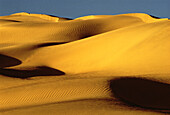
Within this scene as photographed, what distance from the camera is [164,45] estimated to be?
59.0 ft

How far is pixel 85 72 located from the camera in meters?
16.8

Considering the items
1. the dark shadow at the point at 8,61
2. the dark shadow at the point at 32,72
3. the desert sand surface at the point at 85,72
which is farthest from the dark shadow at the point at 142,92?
the dark shadow at the point at 8,61

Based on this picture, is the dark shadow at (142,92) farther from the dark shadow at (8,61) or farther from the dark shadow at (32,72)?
the dark shadow at (8,61)

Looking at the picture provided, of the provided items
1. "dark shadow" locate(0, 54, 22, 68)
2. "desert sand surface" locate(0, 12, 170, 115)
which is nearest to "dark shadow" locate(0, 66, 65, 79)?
"desert sand surface" locate(0, 12, 170, 115)

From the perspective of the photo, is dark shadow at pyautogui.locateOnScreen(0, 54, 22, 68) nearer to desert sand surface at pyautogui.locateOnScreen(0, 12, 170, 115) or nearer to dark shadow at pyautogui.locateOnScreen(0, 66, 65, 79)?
desert sand surface at pyautogui.locateOnScreen(0, 12, 170, 115)

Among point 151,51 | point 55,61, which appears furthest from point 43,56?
point 151,51

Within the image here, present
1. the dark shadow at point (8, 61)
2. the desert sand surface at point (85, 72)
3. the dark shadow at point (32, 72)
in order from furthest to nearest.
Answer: the dark shadow at point (8, 61) → the dark shadow at point (32, 72) → the desert sand surface at point (85, 72)

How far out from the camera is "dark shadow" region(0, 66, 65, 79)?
1536 centimetres

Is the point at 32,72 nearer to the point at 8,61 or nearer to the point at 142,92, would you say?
the point at 8,61

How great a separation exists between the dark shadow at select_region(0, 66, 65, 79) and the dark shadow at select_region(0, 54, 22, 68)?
2.49 meters

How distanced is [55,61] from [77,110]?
41.5 feet

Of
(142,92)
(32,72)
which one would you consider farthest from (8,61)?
(142,92)

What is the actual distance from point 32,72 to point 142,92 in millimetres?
7217

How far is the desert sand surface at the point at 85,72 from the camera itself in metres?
8.69
